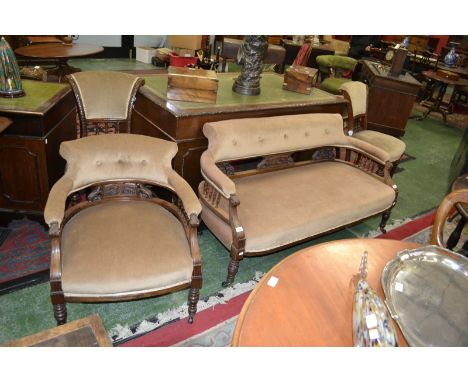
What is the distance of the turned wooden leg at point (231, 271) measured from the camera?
2.26 meters

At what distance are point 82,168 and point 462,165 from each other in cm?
399

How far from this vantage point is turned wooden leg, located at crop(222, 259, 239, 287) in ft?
7.42

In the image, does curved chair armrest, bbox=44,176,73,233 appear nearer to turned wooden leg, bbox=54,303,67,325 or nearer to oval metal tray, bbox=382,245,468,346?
turned wooden leg, bbox=54,303,67,325

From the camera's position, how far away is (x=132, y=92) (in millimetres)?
2748

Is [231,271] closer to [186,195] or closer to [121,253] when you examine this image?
[186,195]

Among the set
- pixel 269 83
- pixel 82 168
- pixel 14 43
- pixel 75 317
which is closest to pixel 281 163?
pixel 269 83

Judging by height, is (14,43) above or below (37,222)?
above

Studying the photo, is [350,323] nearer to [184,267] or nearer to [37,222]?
[184,267]

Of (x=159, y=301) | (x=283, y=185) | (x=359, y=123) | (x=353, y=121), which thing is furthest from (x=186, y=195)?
(x=359, y=123)

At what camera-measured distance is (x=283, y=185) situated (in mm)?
2760

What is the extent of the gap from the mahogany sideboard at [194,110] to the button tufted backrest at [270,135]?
13 centimetres

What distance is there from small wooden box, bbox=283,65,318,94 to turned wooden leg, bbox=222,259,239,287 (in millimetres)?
1917

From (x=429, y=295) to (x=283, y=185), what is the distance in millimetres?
1338

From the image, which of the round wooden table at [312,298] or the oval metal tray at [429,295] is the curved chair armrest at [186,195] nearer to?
the round wooden table at [312,298]
